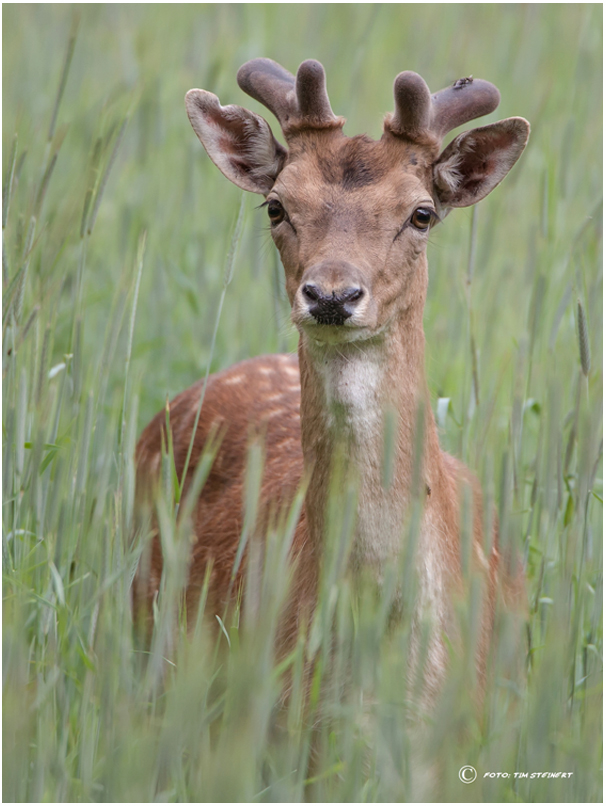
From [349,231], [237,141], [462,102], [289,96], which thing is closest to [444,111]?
[462,102]

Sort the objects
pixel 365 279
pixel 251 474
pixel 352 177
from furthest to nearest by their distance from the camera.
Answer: pixel 352 177 → pixel 365 279 → pixel 251 474

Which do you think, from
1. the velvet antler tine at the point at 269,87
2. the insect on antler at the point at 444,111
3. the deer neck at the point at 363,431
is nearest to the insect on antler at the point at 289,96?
the velvet antler tine at the point at 269,87

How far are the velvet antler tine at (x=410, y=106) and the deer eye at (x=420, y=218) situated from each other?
34cm

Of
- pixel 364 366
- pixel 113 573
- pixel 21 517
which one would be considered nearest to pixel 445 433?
pixel 364 366

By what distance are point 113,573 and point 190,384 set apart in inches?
133

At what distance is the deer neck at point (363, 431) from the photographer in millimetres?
Result: 3271

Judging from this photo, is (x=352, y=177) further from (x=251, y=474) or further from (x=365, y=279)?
(x=251, y=474)

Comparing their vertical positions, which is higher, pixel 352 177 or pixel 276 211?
pixel 352 177

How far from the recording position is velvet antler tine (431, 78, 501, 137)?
3.67m

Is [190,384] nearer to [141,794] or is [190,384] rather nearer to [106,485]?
[106,485]

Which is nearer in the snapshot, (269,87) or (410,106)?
(410,106)

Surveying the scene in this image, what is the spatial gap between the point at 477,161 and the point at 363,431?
1.28 m

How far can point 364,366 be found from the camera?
3322 millimetres

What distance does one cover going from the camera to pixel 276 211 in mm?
3582
